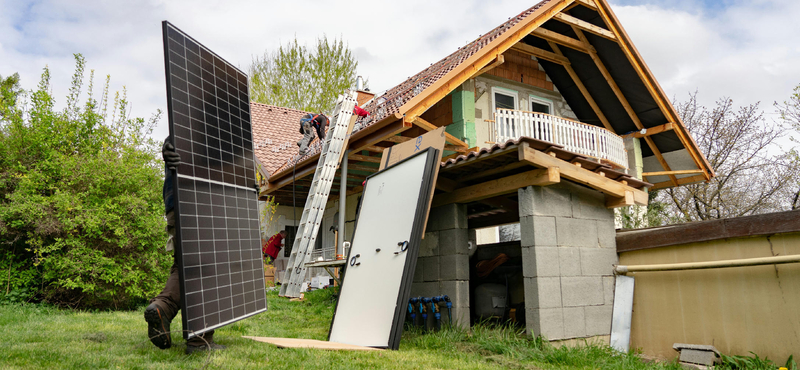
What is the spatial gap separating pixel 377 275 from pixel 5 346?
3.23m

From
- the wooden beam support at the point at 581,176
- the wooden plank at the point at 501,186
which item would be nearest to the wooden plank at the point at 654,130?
the wooden beam support at the point at 581,176

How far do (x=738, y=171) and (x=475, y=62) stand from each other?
43.5 feet

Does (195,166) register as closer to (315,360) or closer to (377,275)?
(315,360)

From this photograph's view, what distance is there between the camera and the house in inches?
215

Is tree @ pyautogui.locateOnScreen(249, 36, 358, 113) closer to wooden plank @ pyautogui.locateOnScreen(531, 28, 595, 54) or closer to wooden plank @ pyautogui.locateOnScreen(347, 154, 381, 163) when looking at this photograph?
wooden plank @ pyautogui.locateOnScreen(347, 154, 381, 163)

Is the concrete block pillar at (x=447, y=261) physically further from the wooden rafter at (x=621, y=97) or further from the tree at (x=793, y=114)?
the tree at (x=793, y=114)

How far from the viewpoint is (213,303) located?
366cm

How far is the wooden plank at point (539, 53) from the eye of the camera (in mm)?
11258

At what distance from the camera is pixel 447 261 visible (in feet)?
20.2

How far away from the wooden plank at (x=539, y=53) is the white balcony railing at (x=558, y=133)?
1518 mm

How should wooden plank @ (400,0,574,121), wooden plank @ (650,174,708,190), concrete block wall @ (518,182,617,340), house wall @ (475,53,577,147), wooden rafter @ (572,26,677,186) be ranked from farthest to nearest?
wooden plank @ (650,174,708,190)
wooden rafter @ (572,26,677,186)
house wall @ (475,53,577,147)
wooden plank @ (400,0,574,121)
concrete block wall @ (518,182,617,340)

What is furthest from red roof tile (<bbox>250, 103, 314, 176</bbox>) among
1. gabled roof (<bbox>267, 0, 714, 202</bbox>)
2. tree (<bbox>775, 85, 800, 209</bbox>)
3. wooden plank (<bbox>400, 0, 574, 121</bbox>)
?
tree (<bbox>775, 85, 800, 209</bbox>)

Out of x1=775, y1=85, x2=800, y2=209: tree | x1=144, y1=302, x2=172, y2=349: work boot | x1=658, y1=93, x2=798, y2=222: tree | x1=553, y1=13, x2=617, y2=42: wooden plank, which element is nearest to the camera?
x1=144, y1=302, x2=172, y2=349: work boot

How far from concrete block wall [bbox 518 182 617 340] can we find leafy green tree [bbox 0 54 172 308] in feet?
18.7
